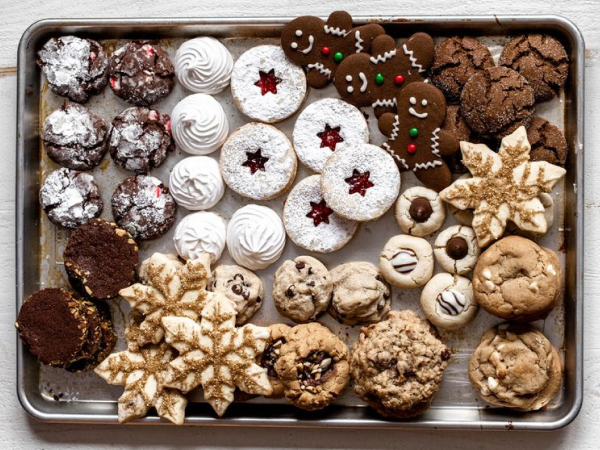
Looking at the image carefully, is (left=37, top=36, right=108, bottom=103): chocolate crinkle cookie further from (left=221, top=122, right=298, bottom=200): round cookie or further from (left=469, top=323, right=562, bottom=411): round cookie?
(left=469, top=323, right=562, bottom=411): round cookie

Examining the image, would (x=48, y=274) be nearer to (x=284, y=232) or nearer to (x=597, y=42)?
(x=284, y=232)

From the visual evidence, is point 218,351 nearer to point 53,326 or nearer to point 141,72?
point 53,326

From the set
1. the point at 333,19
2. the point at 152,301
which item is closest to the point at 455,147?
the point at 333,19

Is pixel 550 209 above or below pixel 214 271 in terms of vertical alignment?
above

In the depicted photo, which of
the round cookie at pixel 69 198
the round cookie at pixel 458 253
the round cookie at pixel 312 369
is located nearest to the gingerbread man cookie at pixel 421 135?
the round cookie at pixel 458 253

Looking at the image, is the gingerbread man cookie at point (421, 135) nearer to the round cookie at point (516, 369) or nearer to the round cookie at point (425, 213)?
the round cookie at point (425, 213)

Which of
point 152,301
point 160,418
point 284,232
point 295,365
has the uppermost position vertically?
point 284,232
